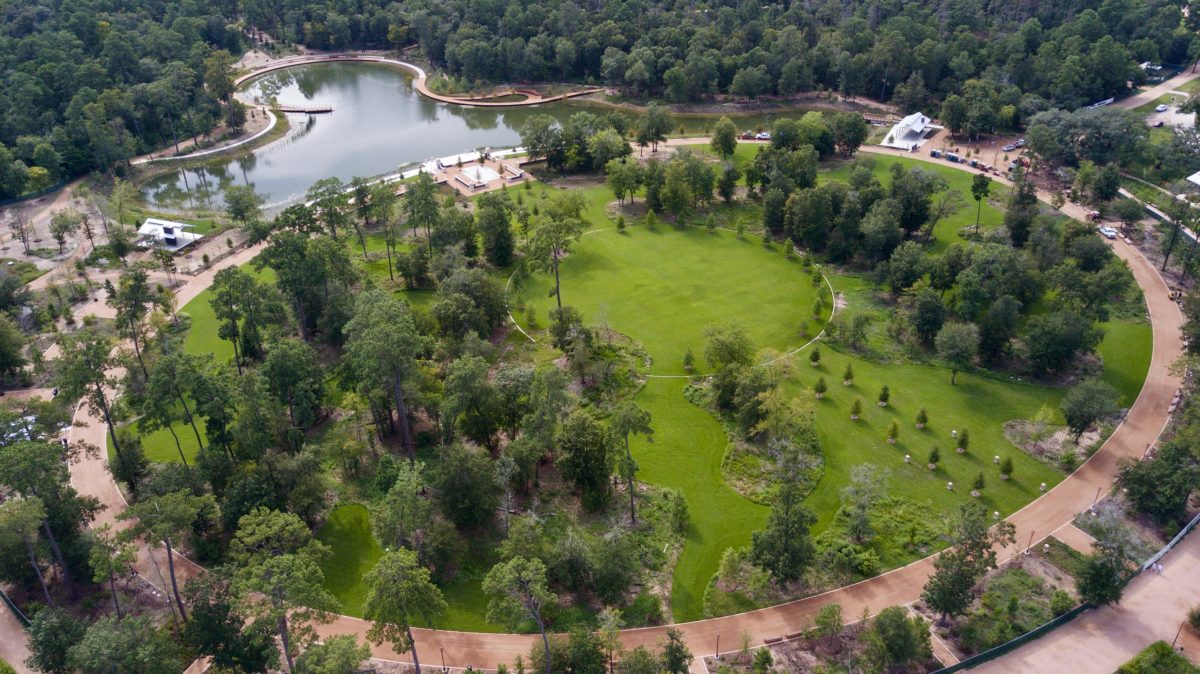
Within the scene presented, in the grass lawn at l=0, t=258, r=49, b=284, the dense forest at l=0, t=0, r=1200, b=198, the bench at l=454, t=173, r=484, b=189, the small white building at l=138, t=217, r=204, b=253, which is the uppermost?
the dense forest at l=0, t=0, r=1200, b=198

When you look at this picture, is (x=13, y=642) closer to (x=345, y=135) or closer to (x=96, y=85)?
(x=345, y=135)

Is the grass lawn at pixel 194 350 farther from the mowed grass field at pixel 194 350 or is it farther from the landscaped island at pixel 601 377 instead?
the landscaped island at pixel 601 377

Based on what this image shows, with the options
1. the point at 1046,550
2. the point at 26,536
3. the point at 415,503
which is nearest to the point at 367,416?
the point at 415,503

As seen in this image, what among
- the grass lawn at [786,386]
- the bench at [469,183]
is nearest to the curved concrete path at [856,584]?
the grass lawn at [786,386]

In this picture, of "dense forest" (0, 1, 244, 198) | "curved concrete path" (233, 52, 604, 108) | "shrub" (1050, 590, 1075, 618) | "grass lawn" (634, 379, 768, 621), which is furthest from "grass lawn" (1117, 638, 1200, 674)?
"dense forest" (0, 1, 244, 198)

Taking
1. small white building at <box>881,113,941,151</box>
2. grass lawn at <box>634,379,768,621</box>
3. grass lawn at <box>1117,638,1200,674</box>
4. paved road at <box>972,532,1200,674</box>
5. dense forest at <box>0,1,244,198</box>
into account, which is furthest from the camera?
small white building at <box>881,113,941,151</box>

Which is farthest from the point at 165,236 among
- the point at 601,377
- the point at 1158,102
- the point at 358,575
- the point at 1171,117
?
the point at 1158,102

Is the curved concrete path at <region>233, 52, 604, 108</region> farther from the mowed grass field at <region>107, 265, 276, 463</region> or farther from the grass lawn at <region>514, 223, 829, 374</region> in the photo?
the mowed grass field at <region>107, 265, 276, 463</region>
